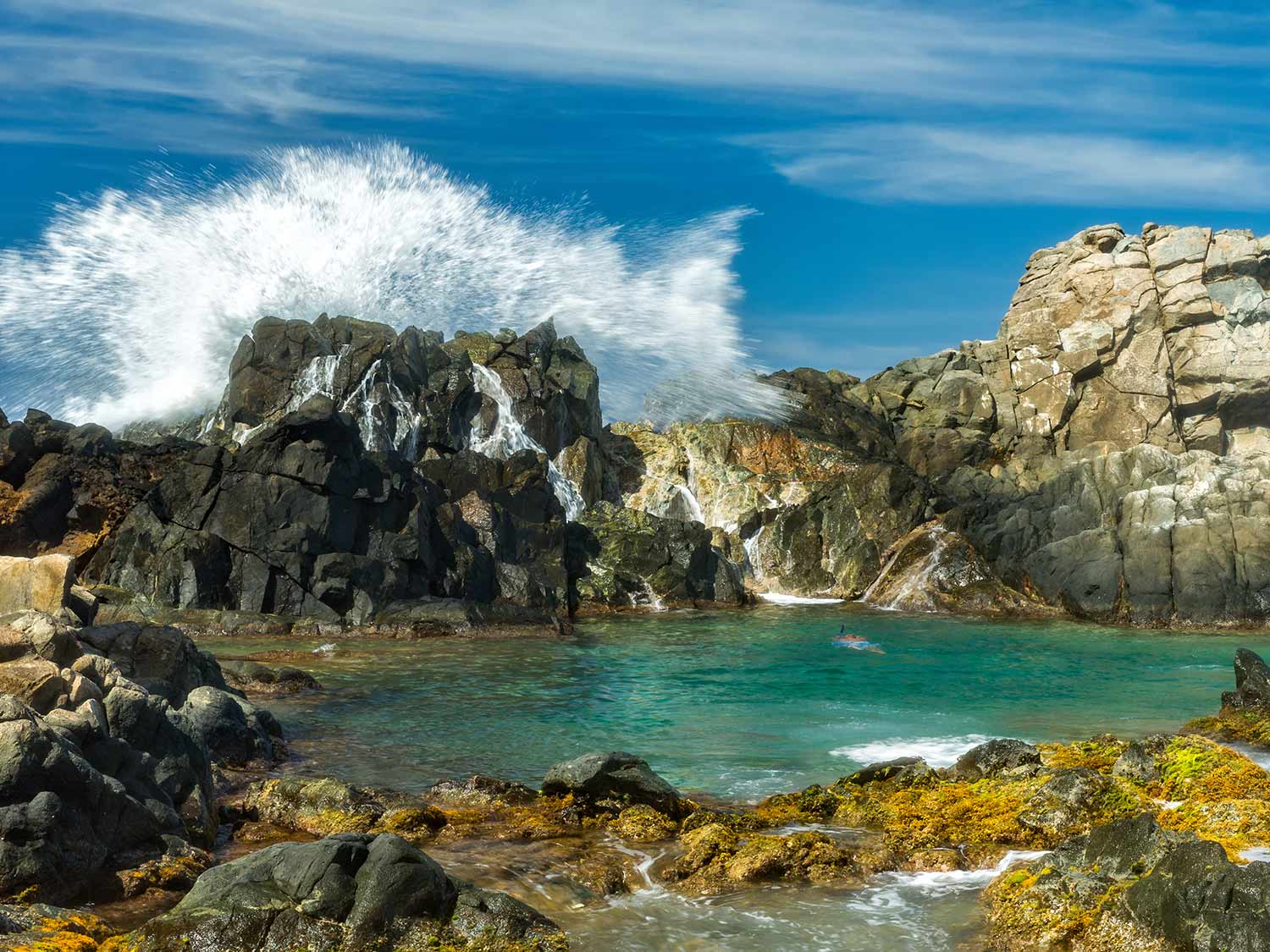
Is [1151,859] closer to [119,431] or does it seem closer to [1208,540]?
[1208,540]

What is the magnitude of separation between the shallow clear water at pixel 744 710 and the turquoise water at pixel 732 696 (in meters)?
0.11

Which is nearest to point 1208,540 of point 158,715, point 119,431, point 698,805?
point 698,805

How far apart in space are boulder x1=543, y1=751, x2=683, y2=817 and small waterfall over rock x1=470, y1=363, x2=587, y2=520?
191 feet

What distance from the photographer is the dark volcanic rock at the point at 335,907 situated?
10883 millimetres

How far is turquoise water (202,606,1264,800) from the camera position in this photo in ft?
78.3

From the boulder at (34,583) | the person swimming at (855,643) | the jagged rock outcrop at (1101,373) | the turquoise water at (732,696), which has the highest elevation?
the jagged rock outcrop at (1101,373)

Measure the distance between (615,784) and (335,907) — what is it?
7308 mm

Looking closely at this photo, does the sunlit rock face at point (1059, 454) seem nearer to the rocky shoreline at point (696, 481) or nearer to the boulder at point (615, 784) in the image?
the rocky shoreline at point (696, 481)

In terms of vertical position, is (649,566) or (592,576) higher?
(649,566)

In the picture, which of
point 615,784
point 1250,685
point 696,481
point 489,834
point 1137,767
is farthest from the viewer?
point 696,481

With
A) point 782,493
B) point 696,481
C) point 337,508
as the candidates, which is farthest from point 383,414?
point 782,493

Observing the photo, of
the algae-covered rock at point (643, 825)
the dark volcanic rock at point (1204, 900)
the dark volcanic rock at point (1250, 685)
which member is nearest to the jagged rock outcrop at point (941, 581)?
the dark volcanic rock at point (1250, 685)

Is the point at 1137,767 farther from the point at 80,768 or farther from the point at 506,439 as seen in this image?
the point at 506,439

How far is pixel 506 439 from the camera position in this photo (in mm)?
Result: 80750
